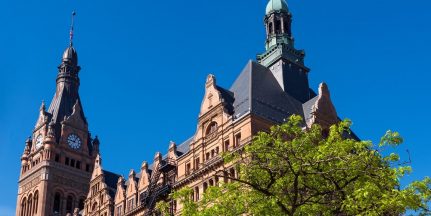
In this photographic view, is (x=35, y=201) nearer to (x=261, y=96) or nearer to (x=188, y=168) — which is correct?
(x=188, y=168)

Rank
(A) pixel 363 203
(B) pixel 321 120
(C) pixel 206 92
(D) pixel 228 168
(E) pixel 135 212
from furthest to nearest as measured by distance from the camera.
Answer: (E) pixel 135 212 → (C) pixel 206 92 → (B) pixel 321 120 → (D) pixel 228 168 → (A) pixel 363 203

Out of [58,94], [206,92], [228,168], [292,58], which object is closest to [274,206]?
[228,168]

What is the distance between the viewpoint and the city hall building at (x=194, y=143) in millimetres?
62844

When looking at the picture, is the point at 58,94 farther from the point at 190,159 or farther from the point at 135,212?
the point at 190,159

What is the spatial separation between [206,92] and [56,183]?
157 ft

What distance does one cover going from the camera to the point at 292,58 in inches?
2970

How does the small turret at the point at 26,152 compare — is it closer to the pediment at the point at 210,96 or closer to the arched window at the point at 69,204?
the arched window at the point at 69,204

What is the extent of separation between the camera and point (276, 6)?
79312mm

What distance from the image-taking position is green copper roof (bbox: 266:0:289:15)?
7900cm

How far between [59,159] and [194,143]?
1880 inches

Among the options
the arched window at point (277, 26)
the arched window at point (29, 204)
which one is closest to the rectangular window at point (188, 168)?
Answer: the arched window at point (277, 26)

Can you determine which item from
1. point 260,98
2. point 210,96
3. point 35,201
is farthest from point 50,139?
point 260,98

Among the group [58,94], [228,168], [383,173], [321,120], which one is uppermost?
[58,94]

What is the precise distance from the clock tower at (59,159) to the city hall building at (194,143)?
0.17 metres
